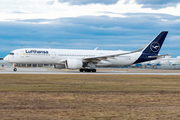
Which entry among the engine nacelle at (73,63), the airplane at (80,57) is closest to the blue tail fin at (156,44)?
the airplane at (80,57)

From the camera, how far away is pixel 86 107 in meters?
10.8

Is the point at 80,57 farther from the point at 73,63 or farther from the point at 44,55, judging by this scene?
the point at 44,55

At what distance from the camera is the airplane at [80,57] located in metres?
43.8

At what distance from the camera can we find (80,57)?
1826 inches

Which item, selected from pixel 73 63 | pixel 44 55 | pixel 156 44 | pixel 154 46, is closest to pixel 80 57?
pixel 73 63

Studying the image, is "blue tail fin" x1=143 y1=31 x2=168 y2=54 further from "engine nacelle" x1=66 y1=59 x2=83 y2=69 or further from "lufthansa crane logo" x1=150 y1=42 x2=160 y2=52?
"engine nacelle" x1=66 y1=59 x2=83 y2=69

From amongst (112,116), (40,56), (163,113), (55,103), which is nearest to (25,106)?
(55,103)

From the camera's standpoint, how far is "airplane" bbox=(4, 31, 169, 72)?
4381 centimetres

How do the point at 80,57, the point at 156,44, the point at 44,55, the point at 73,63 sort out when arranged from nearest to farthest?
the point at 73,63 < the point at 44,55 < the point at 80,57 < the point at 156,44

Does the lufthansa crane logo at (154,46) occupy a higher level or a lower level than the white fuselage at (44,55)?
higher

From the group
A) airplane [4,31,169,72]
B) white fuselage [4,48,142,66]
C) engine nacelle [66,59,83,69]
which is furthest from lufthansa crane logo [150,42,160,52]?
engine nacelle [66,59,83,69]

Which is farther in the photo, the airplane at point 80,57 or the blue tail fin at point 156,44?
the blue tail fin at point 156,44

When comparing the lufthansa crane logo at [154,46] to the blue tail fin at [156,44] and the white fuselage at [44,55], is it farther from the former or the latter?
the white fuselage at [44,55]

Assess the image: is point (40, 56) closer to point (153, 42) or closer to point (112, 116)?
A: point (153, 42)
